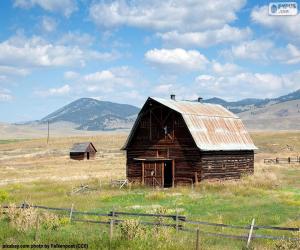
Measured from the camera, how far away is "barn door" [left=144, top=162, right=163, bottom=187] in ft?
119

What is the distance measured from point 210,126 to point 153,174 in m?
5.80

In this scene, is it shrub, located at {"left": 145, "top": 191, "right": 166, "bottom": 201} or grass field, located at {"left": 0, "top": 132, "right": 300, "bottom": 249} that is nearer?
grass field, located at {"left": 0, "top": 132, "right": 300, "bottom": 249}

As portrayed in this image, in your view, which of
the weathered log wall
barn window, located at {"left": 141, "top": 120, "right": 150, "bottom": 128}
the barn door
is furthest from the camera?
barn window, located at {"left": 141, "top": 120, "right": 150, "bottom": 128}

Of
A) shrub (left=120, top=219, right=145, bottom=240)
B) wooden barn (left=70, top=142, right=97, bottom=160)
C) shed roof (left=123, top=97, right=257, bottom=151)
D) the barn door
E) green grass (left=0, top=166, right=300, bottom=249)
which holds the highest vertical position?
shed roof (left=123, top=97, right=257, bottom=151)

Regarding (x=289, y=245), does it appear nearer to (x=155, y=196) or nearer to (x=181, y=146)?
(x=155, y=196)

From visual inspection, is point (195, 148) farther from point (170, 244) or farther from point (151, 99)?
point (170, 244)

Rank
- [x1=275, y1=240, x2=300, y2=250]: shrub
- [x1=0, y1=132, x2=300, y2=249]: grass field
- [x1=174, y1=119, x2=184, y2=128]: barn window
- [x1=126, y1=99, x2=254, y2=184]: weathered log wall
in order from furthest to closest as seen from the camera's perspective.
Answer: [x1=174, y1=119, x2=184, y2=128]: barn window
[x1=126, y1=99, x2=254, y2=184]: weathered log wall
[x1=0, y1=132, x2=300, y2=249]: grass field
[x1=275, y1=240, x2=300, y2=250]: shrub

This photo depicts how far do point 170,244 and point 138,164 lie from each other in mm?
23630

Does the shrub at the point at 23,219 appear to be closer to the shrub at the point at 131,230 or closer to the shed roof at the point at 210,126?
the shrub at the point at 131,230

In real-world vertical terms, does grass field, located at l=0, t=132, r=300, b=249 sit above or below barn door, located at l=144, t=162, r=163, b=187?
below

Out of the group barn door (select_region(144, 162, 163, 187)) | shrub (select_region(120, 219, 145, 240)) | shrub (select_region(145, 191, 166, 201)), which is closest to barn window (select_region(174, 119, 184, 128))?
barn door (select_region(144, 162, 163, 187))

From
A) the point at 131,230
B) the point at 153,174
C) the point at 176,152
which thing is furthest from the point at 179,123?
the point at 131,230

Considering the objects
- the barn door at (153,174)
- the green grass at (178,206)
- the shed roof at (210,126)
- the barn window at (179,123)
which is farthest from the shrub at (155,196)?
the barn window at (179,123)

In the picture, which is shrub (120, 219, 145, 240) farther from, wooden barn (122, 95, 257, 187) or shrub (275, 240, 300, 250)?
wooden barn (122, 95, 257, 187)
